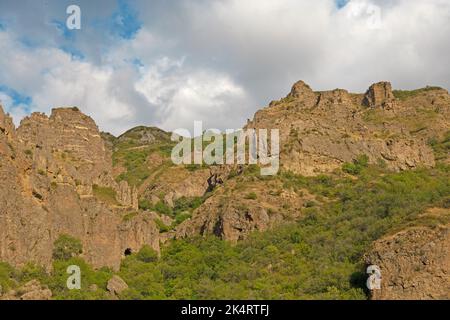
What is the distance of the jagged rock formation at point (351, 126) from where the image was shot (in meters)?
99.1

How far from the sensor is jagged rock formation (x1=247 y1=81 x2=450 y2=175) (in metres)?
99.1

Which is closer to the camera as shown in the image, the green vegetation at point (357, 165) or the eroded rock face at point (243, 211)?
the eroded rock face at point (243, 211)

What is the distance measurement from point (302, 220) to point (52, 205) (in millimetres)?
27202

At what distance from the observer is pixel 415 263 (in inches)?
2394

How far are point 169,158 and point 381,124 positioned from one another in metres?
46.7

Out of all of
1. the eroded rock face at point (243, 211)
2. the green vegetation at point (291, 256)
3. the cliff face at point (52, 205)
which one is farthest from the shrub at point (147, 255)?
the eroded rock face at point (243, 211)

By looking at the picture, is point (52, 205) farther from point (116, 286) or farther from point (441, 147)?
point (441, 147)

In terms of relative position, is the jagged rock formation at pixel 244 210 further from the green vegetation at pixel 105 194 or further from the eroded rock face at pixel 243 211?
the green vegetation at pixel 105 194

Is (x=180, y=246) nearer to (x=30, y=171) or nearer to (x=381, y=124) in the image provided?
(x=30, y=171)

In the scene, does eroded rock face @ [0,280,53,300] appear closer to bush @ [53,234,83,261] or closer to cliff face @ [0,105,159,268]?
cliff face @ [0,105,159,268]

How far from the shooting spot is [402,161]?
105375 mm

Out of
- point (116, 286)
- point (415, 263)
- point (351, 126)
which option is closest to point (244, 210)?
point (116, 286)

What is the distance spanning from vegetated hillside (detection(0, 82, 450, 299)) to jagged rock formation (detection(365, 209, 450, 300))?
8cm
